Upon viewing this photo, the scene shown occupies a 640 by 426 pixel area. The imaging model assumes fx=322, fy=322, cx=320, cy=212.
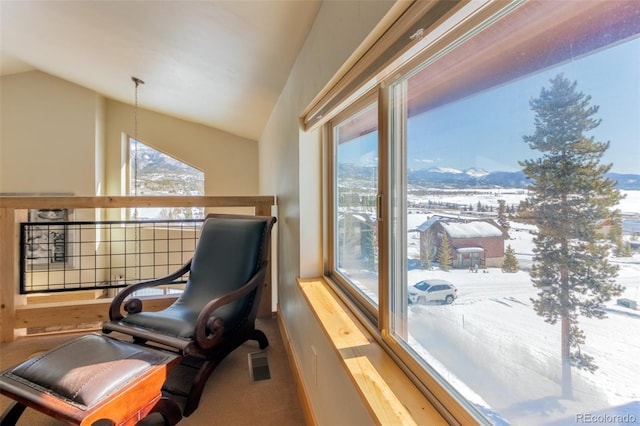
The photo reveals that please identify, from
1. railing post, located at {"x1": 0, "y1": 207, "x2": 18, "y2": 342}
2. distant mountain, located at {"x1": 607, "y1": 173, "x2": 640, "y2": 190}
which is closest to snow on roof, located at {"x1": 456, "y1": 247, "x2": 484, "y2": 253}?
distant mountain, located at {"x1": 607, "y1": 173, "x2": 640, "y2": 190}

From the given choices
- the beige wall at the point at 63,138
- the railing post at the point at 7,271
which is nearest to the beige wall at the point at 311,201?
the railing post at the point at 7,271

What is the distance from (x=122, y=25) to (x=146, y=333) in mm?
2335

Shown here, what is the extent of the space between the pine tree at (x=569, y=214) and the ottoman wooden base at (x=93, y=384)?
1.51m

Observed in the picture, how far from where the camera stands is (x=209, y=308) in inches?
71.0

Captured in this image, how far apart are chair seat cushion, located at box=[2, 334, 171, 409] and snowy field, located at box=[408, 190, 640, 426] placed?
1.25 metres

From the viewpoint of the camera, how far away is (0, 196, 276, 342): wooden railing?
2383mm

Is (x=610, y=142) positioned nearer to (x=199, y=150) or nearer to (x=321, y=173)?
(x=321, y=173)

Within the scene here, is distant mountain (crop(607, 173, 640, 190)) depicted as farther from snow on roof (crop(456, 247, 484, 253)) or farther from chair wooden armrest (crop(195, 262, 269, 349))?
chair wooden armrest (crop(195, 262, 269, 349))

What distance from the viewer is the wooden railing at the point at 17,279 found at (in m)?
2.38

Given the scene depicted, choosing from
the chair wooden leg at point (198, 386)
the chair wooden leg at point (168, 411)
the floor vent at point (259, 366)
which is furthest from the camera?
the floor vent at point (259, 366)

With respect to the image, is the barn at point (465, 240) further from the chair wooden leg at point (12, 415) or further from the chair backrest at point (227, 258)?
the chair wooden leg at point (12, 415)

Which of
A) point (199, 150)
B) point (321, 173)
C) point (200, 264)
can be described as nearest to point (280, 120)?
point (321, 173)

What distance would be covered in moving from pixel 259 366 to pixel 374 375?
137cm

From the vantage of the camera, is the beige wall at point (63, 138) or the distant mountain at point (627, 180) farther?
the beige wall at point (63, 138)
